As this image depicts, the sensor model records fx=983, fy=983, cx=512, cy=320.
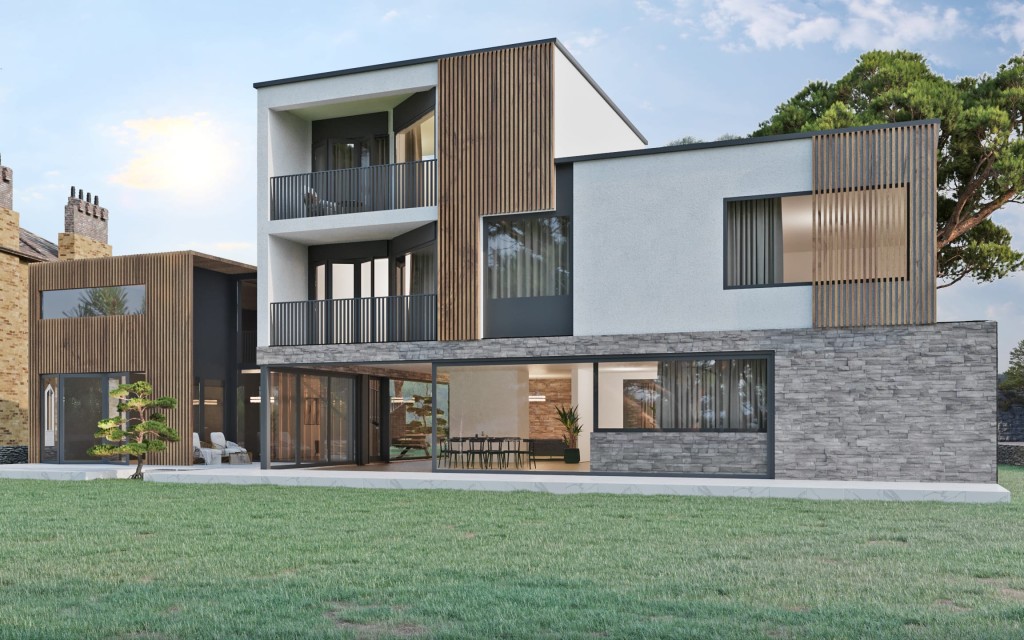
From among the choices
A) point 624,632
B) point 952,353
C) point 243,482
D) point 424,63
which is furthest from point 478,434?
point 624,632

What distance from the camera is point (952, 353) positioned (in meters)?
14.8

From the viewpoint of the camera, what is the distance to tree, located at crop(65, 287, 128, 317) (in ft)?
76.6

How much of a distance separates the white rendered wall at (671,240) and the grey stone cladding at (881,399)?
0.47 meters

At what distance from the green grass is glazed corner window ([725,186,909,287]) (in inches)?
164

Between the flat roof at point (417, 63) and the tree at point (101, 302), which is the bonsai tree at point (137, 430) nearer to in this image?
the tree at point (101, 302)

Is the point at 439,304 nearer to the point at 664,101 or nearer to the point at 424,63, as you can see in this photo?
the point at 424,63

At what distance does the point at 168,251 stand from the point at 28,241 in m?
10.3

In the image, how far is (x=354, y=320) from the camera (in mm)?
19047

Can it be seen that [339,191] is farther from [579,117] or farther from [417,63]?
[579,117]

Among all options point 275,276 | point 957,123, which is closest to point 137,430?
point 275,276

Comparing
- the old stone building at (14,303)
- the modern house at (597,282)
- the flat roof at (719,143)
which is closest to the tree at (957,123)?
the flat roof at (719,143)

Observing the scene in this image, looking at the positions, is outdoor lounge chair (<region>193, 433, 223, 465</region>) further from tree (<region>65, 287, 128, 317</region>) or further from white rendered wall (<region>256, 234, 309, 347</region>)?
white rendered wall (<region>256, 234, 309, 347</region>)

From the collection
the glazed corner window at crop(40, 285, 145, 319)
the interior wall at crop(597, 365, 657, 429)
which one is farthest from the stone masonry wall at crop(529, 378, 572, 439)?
the glazed corner window at crop(40, 285, 145, 319)

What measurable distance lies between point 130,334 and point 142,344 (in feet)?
1.44
